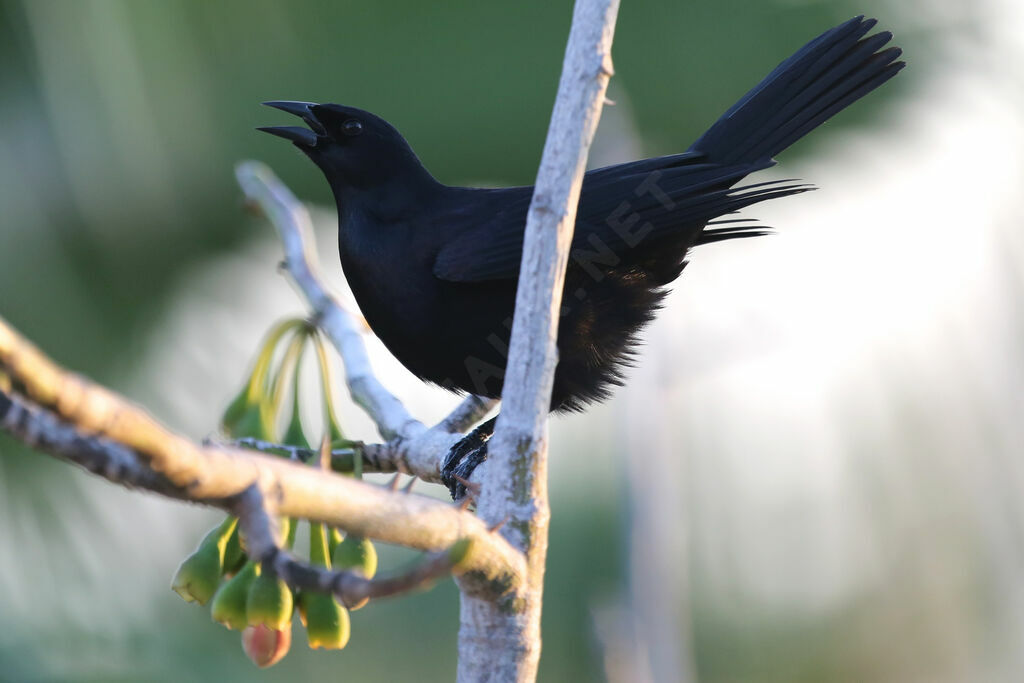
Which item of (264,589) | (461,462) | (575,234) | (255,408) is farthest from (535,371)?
(575,234)

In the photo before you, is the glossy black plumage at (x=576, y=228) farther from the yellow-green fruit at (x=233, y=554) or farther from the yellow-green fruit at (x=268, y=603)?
the yellow-green fruit at (x=268, y=603)

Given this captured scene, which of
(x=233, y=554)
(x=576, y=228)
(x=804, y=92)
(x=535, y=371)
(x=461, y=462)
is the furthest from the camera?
(x=804, y=92)

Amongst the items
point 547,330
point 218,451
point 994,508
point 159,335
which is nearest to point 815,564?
point 994,508

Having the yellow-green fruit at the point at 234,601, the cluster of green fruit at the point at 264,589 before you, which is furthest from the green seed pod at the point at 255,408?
the yellow-green fruit at the point at 234,601

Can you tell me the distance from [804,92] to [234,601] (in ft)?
7.48

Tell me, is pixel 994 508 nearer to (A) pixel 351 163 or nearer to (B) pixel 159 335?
(B) pixel 159 335

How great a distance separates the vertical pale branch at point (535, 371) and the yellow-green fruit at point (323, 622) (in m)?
0.44

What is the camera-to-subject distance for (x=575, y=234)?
114 inches

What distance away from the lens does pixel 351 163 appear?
3.13 metres

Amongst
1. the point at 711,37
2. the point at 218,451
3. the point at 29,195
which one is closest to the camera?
the point at 218,451

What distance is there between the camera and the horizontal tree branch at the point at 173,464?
0.80m

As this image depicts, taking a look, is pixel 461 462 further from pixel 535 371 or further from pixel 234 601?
pixel 535 371

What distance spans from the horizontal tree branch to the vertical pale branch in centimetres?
28

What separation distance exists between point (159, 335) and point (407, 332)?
4.14 meters
